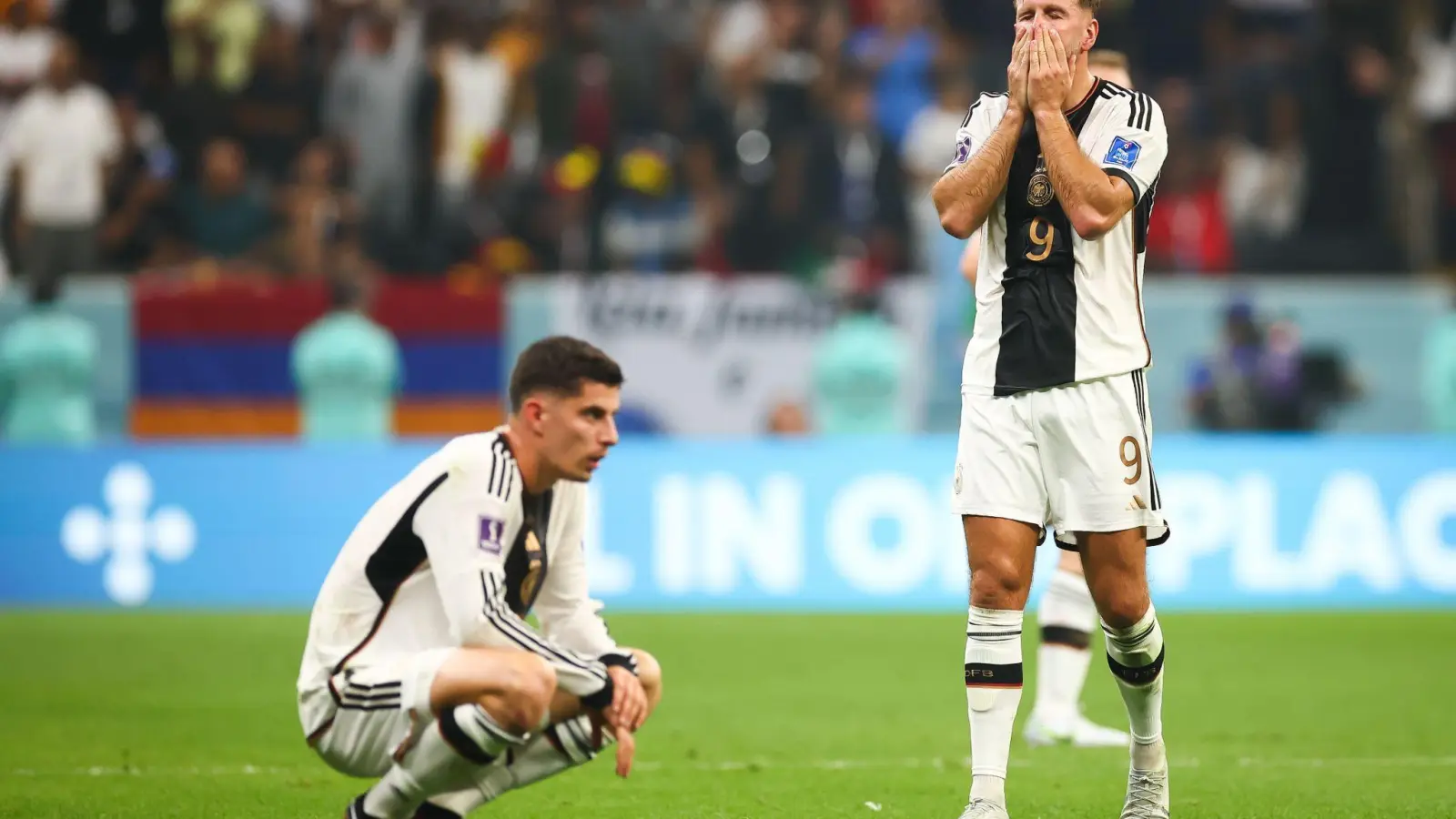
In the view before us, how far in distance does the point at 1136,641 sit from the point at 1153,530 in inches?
12.7

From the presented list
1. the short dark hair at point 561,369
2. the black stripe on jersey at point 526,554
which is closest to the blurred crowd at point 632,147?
the black stripe on jersey at point 526,554

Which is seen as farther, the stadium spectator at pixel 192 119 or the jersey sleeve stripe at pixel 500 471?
the stadium spectator at pixel 192 119

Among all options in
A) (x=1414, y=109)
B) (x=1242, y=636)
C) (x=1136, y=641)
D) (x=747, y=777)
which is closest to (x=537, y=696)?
(x=1136, y=641)

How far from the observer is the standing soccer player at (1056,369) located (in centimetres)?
532

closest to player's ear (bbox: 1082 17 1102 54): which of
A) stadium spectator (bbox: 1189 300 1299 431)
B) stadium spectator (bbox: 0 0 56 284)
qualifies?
stadium spectator (bbox: 1189 300 1299 431)

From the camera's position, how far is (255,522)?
493 inches

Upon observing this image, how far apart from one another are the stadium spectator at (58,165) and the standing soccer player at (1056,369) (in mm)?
10376

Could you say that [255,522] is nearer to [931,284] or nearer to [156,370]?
[156,370]

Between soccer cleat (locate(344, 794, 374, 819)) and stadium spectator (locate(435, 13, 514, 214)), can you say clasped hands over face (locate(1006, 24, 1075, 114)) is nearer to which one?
soccer cleat (locate(344, 794, 374, 819))

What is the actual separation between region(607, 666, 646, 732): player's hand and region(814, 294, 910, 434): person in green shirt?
8.59 m

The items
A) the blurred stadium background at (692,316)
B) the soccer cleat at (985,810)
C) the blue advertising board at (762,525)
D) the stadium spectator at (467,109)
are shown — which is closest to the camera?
the soccer cleat at (985,810)

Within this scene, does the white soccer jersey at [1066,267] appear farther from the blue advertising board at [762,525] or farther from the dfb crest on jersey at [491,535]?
the blue advertising board at [762,525]

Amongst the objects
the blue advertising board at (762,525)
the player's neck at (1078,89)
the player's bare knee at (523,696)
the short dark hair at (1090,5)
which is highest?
the short dark hair at (1090,5)

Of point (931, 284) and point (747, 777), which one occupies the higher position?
point (931, 284)
